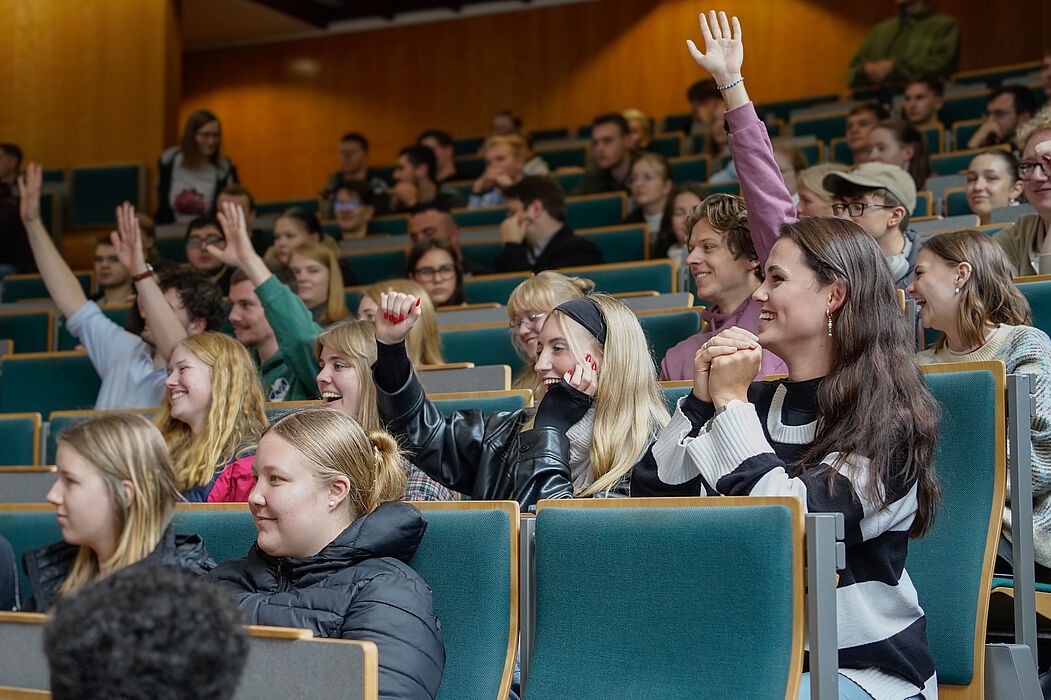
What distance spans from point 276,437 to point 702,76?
6.49 m

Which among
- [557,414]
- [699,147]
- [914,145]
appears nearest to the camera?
[557,414]

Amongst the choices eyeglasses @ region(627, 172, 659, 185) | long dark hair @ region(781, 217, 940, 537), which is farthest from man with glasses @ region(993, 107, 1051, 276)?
eyeglasses @ region(627, 172, 659, 185)

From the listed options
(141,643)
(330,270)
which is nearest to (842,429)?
(141,643)

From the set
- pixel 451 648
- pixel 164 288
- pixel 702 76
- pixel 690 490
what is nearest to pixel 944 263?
pixel 690 490

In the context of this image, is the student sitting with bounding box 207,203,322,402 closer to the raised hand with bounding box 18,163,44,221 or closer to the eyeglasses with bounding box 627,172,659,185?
the raised hand with bounding box 18,163,44,221

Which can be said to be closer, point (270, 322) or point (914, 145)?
point (270, 322)

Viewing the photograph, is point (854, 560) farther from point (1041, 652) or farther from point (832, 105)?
point (832, 105)

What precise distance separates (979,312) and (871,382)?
0.67 m

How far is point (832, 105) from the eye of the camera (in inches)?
228

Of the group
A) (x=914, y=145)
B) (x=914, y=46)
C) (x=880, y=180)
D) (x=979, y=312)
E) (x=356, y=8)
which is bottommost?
(x=979, y=312)

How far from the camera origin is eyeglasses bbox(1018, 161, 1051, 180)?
7.23 ft

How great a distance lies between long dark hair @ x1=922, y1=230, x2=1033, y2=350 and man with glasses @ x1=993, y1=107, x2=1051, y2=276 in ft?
1.12

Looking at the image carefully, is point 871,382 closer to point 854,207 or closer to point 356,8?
point 854,207

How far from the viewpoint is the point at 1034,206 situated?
228 centimetres
